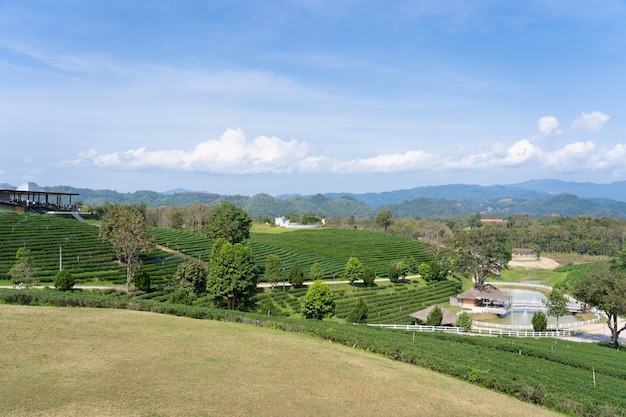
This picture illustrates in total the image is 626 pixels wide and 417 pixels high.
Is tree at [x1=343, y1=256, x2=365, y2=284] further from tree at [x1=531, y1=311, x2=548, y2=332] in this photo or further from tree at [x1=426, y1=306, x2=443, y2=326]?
tree at [x1=531, y1=311, x2=548, y2=332]

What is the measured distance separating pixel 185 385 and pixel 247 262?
2871 centimetres

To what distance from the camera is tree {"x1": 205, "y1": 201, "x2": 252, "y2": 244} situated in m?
64.0

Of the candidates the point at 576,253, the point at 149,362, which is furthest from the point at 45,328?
the point at 576,253

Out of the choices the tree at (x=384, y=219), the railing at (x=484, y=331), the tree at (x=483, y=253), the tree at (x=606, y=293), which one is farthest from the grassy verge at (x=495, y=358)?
the tree at (x=384, y=219)

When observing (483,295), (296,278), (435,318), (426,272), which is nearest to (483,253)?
(426,272)

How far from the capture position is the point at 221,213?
64.9m

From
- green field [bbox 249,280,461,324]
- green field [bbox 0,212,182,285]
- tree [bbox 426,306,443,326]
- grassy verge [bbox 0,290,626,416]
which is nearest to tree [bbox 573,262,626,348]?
grassy verge [bbox 0,290,626,416]

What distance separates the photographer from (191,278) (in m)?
47.8

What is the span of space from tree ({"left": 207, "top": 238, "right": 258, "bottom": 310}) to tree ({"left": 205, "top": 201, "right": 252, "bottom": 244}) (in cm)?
1969

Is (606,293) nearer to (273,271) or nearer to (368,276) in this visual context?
(368,276)

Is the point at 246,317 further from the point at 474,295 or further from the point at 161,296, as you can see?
the point at 474,295

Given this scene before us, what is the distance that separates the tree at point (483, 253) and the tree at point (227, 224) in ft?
124

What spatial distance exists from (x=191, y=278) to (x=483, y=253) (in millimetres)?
48659

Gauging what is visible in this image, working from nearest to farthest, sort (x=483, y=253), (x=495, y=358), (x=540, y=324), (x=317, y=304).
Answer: (x=495, y=358), (x=317, y=304), (x=540, y=324), (x=483, y=253)
